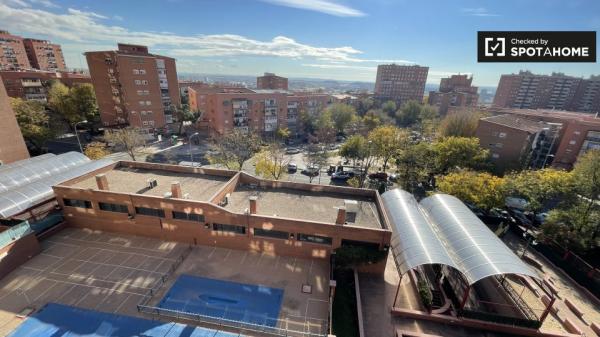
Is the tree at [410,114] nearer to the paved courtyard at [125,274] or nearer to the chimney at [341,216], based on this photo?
the chimney at [341,216]

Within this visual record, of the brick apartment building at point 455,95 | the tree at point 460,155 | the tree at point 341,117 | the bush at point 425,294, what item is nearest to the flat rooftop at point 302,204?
the bush at point 425,294

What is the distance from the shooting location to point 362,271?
21.9 meters

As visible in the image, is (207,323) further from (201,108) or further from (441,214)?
(201,108)

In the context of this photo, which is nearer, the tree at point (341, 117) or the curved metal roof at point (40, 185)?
the curved metal roof at point (40, 185)

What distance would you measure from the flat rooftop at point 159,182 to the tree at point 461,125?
49668mm

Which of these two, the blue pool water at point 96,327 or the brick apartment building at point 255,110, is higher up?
the brick apartment building at point 255,110

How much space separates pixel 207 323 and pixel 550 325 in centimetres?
2509

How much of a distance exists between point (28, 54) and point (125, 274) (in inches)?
5446

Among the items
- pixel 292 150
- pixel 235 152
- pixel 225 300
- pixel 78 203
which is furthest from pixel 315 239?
pixel 292 150

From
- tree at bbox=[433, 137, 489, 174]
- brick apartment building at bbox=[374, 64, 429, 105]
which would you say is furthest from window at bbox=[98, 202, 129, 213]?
brick apartment building at bbox=[374, 64, 429, 105]

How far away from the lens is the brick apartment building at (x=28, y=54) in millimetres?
89938

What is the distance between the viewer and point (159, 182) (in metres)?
26.5

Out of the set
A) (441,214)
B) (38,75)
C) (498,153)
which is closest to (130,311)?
(441,214)

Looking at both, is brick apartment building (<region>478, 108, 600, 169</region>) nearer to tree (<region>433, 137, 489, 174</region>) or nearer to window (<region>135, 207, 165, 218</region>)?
tree (<region>433, 137, 489, 174</region>)
